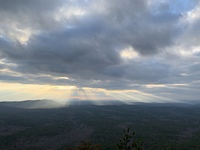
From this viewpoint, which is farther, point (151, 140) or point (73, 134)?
point (73, 134)

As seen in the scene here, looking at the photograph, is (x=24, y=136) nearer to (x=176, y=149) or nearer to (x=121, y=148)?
(x=176, y=149)

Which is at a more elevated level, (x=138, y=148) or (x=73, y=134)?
(x=138, y=148)

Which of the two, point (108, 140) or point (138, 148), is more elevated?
point (138, 148)

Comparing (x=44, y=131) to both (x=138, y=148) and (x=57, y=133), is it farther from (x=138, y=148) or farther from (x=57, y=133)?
(x=138, y=148)

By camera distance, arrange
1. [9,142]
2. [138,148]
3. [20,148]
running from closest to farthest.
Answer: [138,148], [20,148], [9,142]

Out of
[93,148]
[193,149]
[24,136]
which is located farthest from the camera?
[24,136]

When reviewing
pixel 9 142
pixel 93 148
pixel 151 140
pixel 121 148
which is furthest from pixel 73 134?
pixel 121 148

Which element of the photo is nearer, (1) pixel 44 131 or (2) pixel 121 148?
(2) pixel 121 148

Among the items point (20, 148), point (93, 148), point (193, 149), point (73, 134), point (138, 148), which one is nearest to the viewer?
point (138, 148)

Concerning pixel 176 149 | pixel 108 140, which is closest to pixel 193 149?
pixel 176 149
